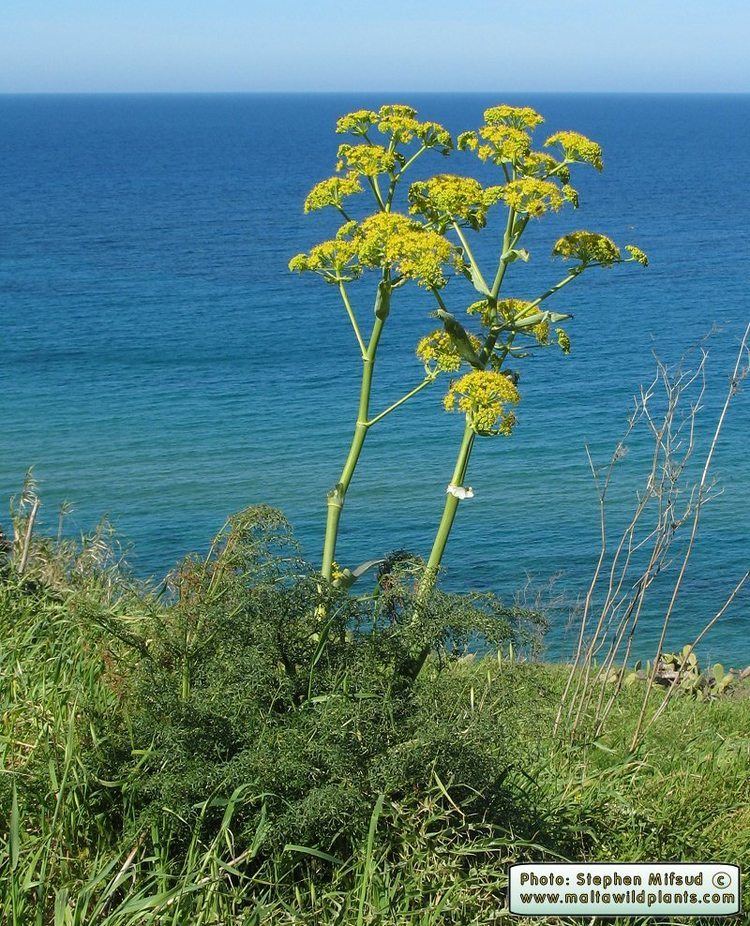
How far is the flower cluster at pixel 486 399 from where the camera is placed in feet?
14.4

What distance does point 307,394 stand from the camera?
3334 centimetres

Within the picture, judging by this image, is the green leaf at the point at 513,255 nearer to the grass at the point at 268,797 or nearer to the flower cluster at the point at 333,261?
the flower cluster at the point at 333,261

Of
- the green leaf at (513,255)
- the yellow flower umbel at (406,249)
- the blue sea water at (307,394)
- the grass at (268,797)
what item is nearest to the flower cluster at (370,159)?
the yellow flower umbel at (406,249)

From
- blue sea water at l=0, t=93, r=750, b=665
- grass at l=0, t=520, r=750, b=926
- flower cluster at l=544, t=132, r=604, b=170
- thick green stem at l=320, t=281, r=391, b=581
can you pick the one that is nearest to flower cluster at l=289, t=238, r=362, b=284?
thick green stem at l=320, t=281, r=391, b=581

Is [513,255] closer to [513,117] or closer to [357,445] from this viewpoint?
[513,117]

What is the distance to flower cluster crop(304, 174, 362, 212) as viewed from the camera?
4.96m

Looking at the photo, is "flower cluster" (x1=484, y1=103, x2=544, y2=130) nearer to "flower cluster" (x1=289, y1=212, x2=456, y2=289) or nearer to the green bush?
"flower cluster" (x1=289, y1=212, x2=456, y2=289)

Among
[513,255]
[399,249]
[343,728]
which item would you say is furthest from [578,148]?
[343,728]

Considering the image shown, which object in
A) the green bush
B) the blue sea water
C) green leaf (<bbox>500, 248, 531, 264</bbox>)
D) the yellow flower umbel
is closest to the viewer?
the green bush

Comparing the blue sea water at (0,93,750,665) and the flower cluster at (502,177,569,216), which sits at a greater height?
the flower cluster at (502,177,569,216)

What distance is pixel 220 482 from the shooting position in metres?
25.9

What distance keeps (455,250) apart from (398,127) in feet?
2.40

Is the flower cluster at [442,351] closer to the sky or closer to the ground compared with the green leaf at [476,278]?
closer to the ground

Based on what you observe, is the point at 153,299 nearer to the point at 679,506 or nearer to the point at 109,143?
the point at 679,506
